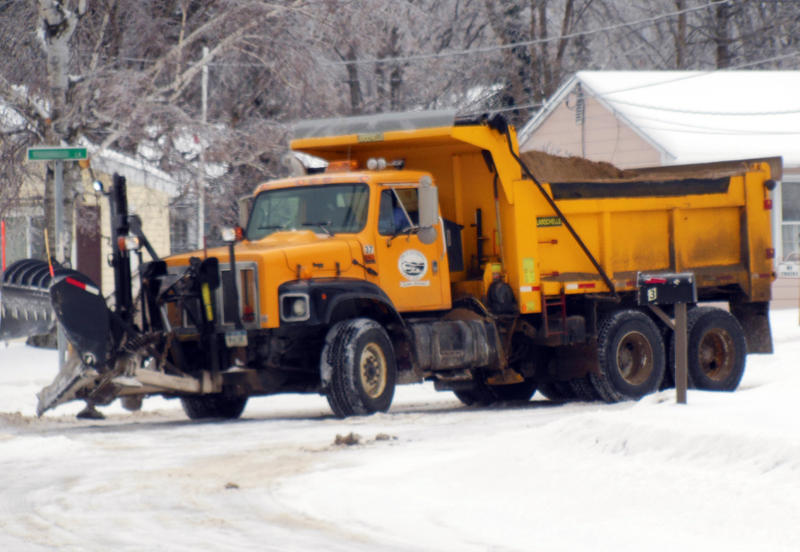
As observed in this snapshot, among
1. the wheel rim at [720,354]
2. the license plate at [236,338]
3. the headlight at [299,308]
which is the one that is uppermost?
the headlight at [299,308]

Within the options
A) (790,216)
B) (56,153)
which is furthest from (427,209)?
(790,216)

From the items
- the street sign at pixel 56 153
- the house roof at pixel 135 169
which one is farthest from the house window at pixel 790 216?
the street sign at pixel 56 153

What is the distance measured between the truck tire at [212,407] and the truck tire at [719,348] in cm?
519

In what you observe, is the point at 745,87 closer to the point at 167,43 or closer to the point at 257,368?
the point at 167,43

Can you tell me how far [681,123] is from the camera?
96.7ft

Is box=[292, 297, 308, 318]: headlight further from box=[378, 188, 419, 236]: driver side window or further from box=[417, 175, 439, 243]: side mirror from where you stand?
box=[417, 175, 439, 243]: side mirror

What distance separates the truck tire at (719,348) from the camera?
53.7 feet

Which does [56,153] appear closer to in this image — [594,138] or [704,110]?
[594,138]

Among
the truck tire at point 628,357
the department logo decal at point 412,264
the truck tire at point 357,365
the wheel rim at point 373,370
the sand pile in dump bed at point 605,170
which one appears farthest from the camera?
the sand pile in dump bed at point 605,170

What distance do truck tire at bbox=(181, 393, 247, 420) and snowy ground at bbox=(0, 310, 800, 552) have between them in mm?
2137

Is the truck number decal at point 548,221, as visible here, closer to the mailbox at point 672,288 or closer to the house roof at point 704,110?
the mailbox at point 672,288

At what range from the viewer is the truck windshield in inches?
559

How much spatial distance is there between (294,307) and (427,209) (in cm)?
166

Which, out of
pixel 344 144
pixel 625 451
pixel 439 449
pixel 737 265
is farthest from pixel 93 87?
pixel 625 451
